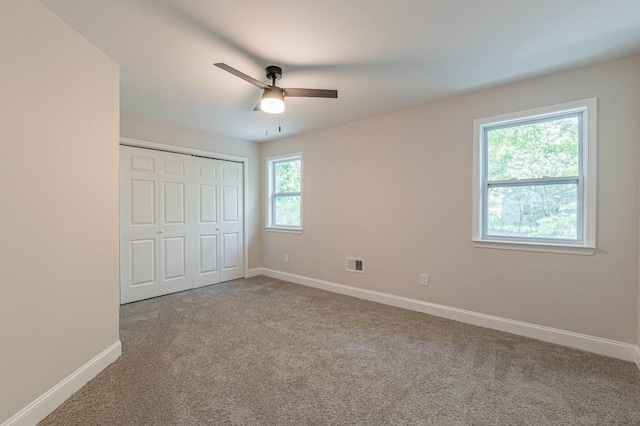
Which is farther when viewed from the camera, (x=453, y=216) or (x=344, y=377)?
(x=453, y=216)

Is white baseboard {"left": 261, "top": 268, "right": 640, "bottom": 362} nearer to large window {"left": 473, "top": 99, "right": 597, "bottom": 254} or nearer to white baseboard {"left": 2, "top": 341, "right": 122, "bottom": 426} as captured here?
large window {"left": 473, "top": 99, "right": 597, "bottom": 254}

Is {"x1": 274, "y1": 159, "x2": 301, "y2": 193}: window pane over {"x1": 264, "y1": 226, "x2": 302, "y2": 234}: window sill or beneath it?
over

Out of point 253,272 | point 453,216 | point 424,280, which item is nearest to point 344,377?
point 424,280

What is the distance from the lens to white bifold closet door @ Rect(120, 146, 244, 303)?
3770mm

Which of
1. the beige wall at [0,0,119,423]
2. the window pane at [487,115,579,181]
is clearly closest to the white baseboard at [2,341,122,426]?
the beige wall at [0,0,119,423]

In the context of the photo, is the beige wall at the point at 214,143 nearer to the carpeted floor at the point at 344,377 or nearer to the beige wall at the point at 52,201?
the beige wall at the point at 52,201

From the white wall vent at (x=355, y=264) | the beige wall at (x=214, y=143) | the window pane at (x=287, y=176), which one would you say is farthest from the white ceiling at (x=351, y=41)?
the white wall vent at (x=355, y=264)

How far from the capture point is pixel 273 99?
2.43m

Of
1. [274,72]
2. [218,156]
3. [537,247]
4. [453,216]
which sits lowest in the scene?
[537,247]

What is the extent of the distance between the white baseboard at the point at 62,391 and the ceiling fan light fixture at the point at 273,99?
7.66 feet

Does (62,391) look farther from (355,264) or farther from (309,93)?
(355,264)

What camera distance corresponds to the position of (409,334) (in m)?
2.82

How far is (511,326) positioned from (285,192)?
12.0ft

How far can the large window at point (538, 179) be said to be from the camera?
8.19 feet
